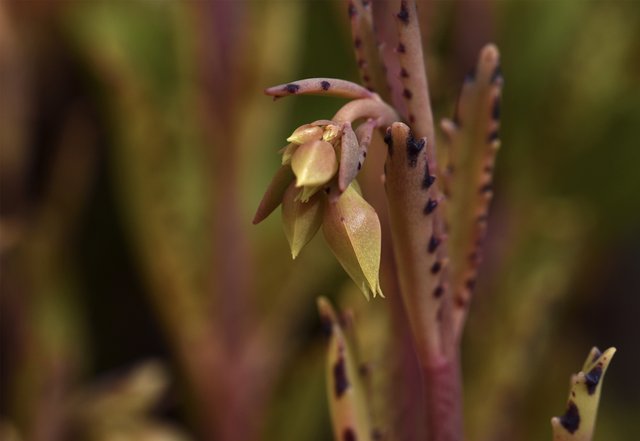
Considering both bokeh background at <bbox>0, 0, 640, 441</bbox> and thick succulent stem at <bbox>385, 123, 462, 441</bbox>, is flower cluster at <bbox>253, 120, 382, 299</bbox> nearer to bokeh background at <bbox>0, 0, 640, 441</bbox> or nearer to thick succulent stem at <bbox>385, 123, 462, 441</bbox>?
thick succulent stem at <bbox>385, 123, 462, 441</bbox>

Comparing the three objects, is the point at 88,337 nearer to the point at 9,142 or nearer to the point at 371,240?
A: the point at 9,142

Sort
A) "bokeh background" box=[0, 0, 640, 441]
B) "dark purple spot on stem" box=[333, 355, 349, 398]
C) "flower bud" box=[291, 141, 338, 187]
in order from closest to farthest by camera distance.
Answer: "flower bud" box=[291, 141, 338, 187], "dark purple spot on stem" box=[333, 355, 349, 398], "bokeh background" box=[0, 0, 640, 441]

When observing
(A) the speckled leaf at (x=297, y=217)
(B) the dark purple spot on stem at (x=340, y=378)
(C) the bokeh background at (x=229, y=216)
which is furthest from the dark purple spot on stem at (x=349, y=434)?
(C) the bokeh background at (x=229, y=216)

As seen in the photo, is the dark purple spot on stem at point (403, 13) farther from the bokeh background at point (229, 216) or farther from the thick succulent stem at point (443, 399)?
the bokeh background at point (229, 216)

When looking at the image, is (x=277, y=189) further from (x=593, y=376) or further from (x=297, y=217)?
(x=593, y=376)

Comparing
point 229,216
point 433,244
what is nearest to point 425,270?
point 433,244

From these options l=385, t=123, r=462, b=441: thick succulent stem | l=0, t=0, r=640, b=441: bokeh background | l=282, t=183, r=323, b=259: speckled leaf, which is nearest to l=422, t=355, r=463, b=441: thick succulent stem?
l=385, t=123, r=462, b=441: thick succulent stem

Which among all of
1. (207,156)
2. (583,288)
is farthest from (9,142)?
(583,288)
